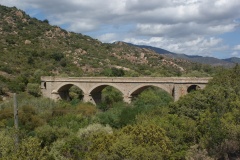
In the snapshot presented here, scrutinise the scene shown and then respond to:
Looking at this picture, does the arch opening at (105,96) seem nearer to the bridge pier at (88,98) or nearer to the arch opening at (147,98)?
the bridge pier at (88,98)

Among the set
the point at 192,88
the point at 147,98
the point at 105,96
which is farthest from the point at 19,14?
the point at 192,88

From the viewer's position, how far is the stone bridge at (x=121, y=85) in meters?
37.2

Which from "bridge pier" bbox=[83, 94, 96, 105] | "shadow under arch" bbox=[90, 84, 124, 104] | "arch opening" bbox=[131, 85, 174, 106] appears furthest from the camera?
"bridge pier" bbox=[83, 94, 96, 105]

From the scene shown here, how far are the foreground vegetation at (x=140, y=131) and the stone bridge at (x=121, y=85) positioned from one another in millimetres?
2003

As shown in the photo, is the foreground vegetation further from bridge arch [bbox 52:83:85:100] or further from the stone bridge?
bridge arch [bbox 52:83:85:100]

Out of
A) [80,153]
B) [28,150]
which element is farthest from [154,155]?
[28,150]

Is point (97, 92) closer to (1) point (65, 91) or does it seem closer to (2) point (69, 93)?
(1) point (65, 91)

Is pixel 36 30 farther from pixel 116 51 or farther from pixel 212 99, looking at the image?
pixel 212 99

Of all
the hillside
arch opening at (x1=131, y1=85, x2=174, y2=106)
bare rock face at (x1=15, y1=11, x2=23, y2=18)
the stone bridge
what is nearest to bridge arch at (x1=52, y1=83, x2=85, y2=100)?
the stone bridge

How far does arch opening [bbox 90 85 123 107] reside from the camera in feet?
154

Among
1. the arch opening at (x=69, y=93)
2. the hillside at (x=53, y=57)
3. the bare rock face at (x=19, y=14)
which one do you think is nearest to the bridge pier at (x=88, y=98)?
the arch opening at (x=69, y=93)

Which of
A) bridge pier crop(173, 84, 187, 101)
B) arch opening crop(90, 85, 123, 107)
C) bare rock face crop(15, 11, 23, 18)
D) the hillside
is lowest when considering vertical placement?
arch opening crop(90, 85, 123, 107)

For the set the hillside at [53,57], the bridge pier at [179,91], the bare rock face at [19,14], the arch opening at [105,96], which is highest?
the bare rock face at [19,14]

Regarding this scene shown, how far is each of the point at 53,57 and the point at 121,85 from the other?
Answer: 2984cm
